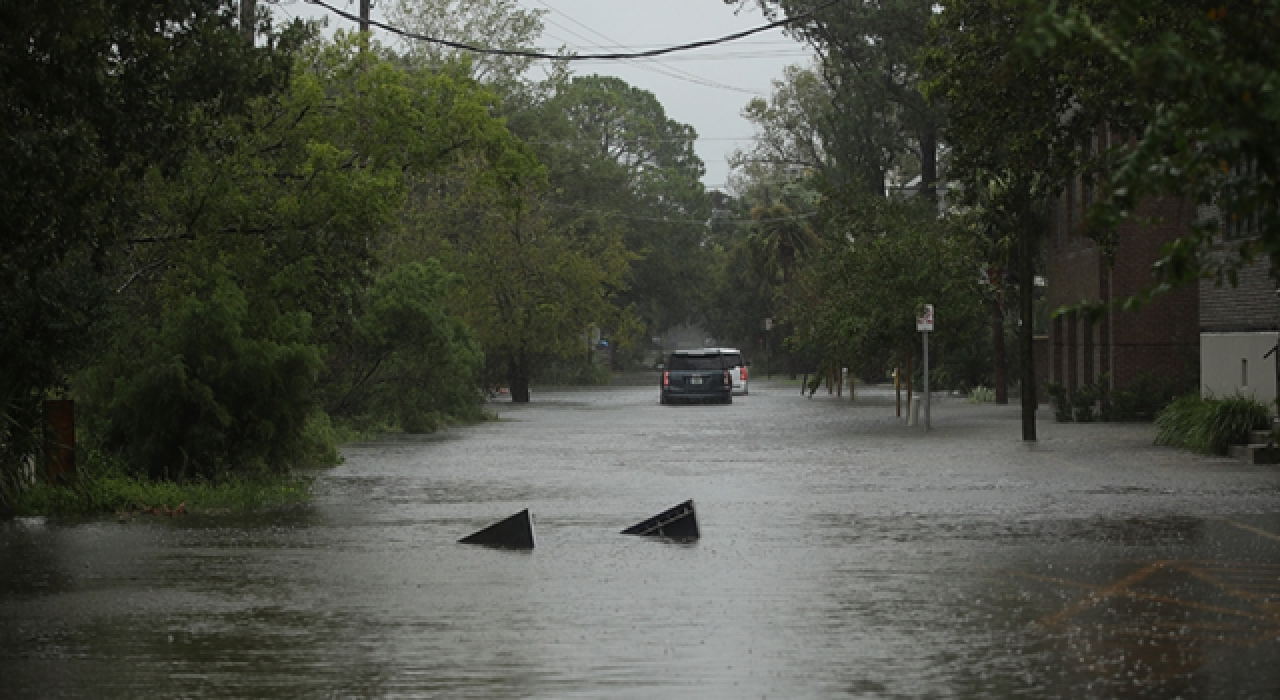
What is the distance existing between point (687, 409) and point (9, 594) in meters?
38.2

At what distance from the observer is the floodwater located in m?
9.02

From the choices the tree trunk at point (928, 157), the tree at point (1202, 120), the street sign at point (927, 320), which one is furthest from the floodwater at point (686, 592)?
the tree trunk at point (928, 157)

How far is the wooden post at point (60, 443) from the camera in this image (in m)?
18.0

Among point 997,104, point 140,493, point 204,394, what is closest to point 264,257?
point 204,394

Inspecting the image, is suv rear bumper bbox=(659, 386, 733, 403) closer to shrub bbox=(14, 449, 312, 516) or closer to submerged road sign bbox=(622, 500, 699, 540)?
shrub bbox=(14, 449, 312, 516)

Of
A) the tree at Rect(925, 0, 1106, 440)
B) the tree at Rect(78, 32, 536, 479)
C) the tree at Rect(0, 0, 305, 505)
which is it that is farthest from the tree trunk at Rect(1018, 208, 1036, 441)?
the tree at Rect(0, 0, 305, 505)

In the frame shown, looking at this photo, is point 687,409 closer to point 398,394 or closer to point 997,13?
point 398,394

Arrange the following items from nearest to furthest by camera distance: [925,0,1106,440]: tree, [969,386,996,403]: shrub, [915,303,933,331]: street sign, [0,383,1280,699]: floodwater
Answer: [0,383,1280,699]: floodwater
[925,0,1106,440]: tree
[915,303,933,331]: street sign
[969,386,996,403]: shrub

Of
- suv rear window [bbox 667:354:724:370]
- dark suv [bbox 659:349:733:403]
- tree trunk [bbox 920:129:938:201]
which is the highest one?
tree trunk [bbox 920:129:938:201]

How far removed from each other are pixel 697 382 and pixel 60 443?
36.0 metres

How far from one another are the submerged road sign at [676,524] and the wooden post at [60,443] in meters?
6.12

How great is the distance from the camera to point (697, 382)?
53.2 m

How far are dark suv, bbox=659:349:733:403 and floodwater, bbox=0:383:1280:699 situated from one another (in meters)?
29.4

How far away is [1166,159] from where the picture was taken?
6.59 m
